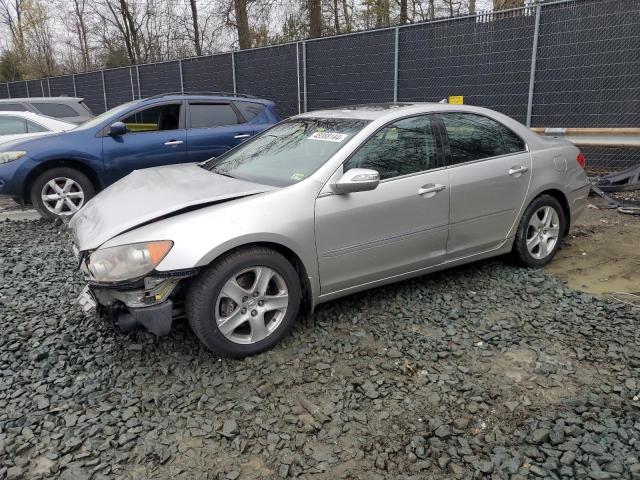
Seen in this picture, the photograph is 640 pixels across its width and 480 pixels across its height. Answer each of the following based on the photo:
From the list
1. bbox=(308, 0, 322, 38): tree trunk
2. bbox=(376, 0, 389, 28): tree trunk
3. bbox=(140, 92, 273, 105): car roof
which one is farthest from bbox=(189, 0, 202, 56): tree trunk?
bbox=(140, 92, 273, 105): car roof

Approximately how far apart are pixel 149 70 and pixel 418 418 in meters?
16.2

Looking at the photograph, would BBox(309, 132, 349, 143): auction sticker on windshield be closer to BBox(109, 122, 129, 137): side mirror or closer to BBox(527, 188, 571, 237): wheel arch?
BBox(527, 188, 571, 237): wheel arch

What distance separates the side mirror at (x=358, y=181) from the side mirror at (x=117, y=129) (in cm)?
459

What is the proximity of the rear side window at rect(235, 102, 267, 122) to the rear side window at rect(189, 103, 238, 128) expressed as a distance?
0.13 m

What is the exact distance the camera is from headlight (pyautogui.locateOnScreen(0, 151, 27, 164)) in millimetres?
6680

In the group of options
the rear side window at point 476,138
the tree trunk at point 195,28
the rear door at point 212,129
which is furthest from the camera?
the tree trunk at point 195,28

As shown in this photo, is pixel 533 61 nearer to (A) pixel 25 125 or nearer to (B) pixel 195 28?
(A) pixel 25 125

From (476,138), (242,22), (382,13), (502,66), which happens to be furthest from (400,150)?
(382,13)

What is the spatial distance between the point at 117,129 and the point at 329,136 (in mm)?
4181

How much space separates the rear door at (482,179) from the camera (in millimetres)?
4121

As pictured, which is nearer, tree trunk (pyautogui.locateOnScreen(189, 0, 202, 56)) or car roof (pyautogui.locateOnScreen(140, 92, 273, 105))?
car roof (pyautogui.locateOnScreen(140, 92, 273, 105))

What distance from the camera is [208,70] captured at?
14414mm

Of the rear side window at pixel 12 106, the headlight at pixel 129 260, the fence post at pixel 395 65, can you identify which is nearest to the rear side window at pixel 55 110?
the rear side window at pixel 12 106

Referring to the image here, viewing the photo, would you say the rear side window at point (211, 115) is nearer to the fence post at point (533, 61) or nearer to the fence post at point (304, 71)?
the fence post at point (304, 71)
